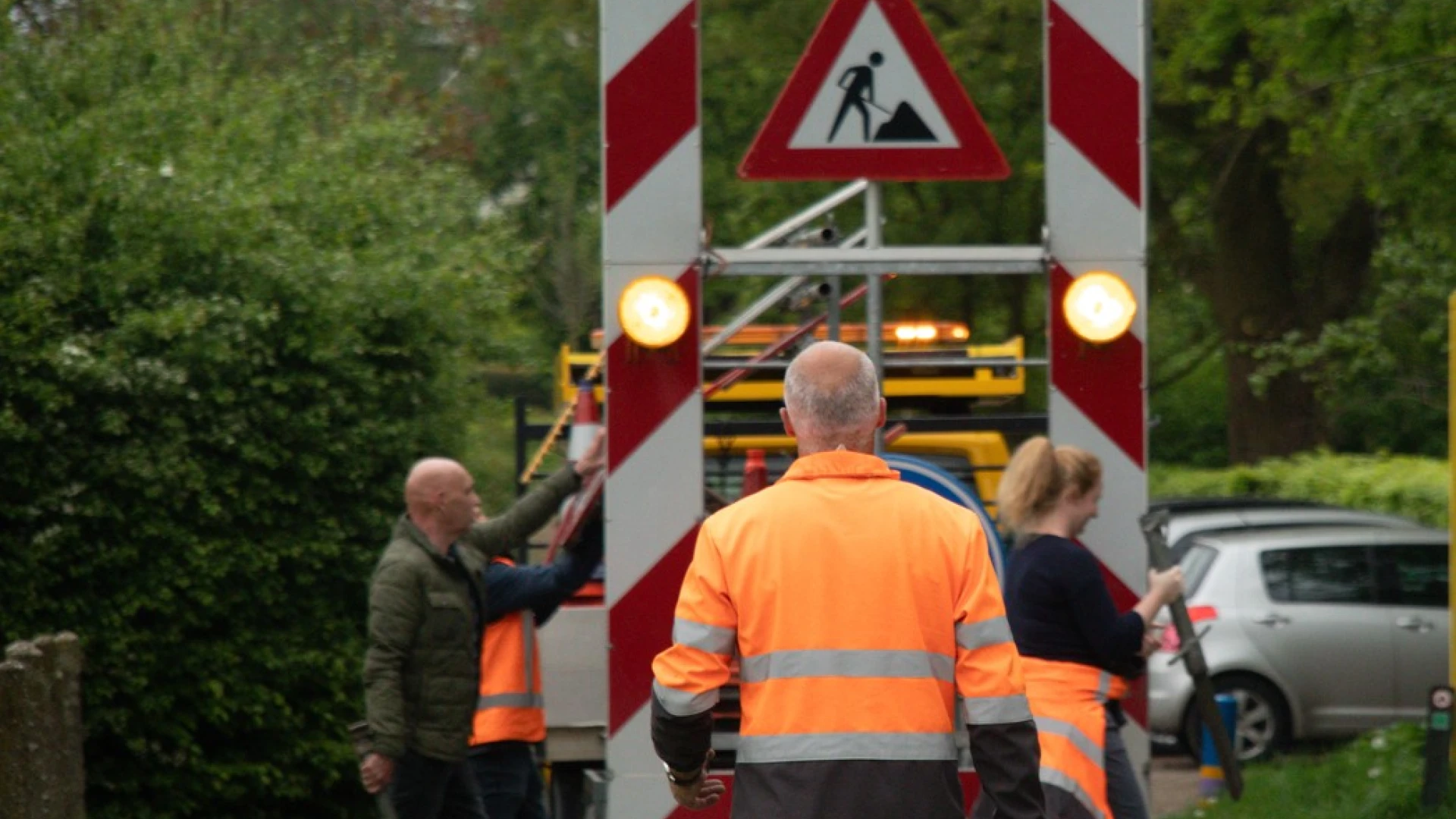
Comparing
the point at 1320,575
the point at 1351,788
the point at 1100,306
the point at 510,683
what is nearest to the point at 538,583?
the point at 510,683

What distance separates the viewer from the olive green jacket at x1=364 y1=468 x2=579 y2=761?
6.01 metres

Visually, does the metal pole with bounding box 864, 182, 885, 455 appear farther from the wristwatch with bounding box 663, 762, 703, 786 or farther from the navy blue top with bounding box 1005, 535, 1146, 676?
the wristwatch with bounding box 663, 762, 703, 786

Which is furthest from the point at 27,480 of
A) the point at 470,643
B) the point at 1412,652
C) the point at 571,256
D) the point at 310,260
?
the point at 571,256

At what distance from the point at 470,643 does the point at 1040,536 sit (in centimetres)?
190

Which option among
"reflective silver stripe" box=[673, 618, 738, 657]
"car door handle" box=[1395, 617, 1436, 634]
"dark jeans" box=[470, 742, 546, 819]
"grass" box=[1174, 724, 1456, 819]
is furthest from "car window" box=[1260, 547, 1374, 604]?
"reflective silver stripe" box=[673, 618, 738, 657]

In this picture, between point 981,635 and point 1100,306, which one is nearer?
point 981,635

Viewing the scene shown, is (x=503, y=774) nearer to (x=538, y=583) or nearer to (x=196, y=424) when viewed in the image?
(x=538, y=583)

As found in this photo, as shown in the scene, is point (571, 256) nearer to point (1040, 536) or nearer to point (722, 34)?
point (722, 34)

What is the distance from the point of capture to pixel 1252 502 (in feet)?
58.5

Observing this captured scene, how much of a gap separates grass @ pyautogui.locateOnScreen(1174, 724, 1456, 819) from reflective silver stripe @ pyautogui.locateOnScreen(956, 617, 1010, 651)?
17.2 feet

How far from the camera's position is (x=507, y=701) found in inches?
257

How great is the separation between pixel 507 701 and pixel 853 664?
3218 mm

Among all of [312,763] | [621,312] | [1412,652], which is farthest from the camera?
[1412,652]

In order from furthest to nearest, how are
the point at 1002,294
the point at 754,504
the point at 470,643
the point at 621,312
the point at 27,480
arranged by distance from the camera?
the point at 1002,294 → the point at 27,480 → the point at 470,643 → the point at 621,312 → the point at 754,504
